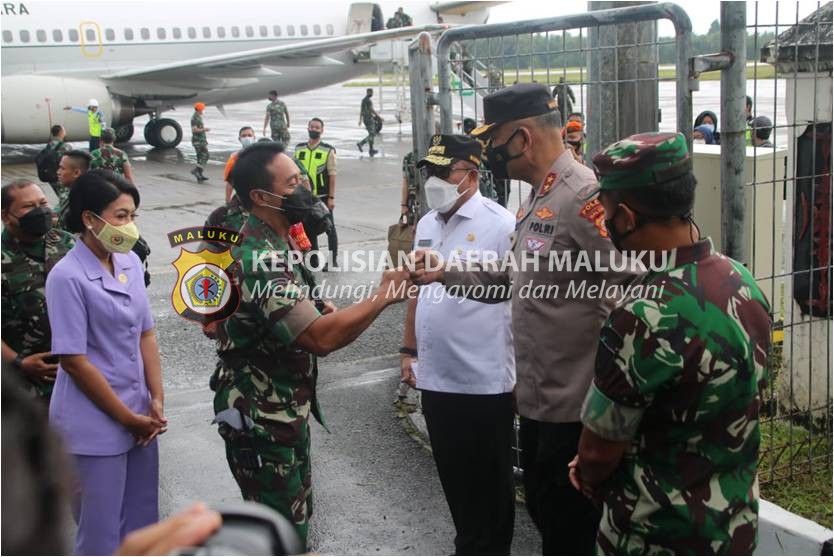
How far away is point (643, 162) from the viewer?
2.61m

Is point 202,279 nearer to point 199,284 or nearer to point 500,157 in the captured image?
point 199,284

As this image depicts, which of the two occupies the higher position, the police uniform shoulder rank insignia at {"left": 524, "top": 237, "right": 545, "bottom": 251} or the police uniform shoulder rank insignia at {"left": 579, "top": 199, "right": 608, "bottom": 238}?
the police uniform shoulder rank insignia at {"left": 579, "top": 199, "right": 608, "bottom": 238}

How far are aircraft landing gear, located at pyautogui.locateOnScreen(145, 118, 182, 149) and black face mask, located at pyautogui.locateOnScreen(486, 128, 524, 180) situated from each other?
20.0m

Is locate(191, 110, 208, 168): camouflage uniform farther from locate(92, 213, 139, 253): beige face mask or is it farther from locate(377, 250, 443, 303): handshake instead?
locate(377, 250, 443, 303): handshake

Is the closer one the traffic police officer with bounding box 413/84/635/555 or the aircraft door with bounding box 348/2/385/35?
the traffic police officer with bounding box 413/84/635/555

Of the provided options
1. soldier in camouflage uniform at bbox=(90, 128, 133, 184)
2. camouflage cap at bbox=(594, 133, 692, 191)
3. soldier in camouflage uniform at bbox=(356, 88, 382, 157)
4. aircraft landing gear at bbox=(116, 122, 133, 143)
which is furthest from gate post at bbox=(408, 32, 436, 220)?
aircraft landing gear at bbox=(116, 122, 133, 143)

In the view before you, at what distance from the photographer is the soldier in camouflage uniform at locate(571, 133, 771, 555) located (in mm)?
2441

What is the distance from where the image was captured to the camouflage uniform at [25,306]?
4113 mm

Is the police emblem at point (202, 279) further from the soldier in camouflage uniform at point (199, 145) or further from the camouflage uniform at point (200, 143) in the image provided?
the camouflage uniform at point (200, 143)

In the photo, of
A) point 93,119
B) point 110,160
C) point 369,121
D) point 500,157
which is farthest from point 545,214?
point 369,121

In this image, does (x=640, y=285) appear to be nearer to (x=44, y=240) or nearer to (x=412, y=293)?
(x=412, y=293)

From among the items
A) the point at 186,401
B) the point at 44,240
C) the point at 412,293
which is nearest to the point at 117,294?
the point at 44,240

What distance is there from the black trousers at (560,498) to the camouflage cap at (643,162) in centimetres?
123

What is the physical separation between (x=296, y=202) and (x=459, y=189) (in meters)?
0.86
